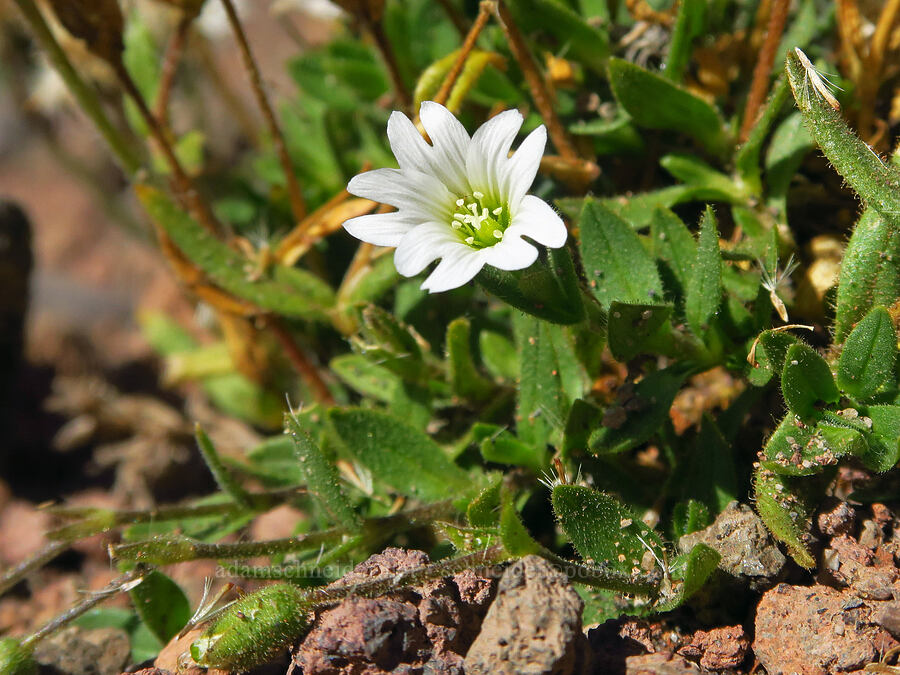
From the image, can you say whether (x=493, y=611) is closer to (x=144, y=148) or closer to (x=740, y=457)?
(x=740, y=457)

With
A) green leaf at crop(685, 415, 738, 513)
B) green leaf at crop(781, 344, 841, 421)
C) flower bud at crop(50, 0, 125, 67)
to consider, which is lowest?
green leaf at crop(685, 415, 738, 513)

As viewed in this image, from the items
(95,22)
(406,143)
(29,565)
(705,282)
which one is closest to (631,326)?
(705,282)

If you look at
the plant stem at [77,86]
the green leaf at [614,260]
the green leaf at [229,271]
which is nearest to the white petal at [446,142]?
the green leaf at [614,260]

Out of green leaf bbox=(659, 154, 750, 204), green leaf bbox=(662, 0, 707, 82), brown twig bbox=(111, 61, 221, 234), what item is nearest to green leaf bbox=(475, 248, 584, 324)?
green leaf bbox=(659, 154, 750, 204)

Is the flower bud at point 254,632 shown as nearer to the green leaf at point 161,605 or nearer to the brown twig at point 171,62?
the green leaf at point 161,605

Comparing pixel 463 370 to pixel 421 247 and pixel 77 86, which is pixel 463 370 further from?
pixel 77 86

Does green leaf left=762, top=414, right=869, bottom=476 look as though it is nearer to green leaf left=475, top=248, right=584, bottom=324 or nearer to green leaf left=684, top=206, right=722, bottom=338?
green leaf left=684, top=206, right=722, bottom=338
